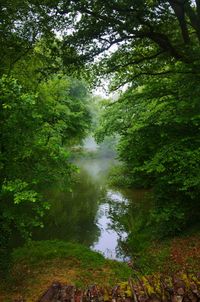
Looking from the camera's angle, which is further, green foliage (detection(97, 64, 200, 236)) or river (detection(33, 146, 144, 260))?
river (detection(33, 146, 144, 260))

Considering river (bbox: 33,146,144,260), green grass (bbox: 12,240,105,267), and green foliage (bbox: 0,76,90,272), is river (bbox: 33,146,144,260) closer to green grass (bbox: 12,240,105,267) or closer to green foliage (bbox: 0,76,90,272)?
green foliage (bbox: 0,76,90,272)

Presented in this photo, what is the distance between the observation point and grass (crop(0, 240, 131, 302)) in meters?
10.4

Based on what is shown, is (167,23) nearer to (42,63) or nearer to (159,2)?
(159,2)

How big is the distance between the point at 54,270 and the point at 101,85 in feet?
29.2

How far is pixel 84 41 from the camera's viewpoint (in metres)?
13.5

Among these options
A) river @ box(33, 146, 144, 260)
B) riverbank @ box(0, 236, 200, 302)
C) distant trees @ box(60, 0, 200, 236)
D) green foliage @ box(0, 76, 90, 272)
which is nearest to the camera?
green foliage @ box(0, 76, 90, 272)

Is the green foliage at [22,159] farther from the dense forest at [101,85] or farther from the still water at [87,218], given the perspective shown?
the still water at [87,218]

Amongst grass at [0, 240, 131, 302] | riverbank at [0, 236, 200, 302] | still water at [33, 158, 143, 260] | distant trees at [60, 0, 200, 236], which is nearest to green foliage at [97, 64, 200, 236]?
distant trees at [60, 0, 200, 236]

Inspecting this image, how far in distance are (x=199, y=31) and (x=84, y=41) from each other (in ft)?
14.4

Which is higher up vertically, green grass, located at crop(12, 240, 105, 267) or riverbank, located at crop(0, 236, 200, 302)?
green grass, located at crop(12, 240, 105, 267)

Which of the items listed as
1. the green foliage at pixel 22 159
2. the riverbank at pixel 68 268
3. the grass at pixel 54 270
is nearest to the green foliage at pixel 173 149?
the riverbank at pixel 68 268

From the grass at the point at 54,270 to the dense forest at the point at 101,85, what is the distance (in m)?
0.70

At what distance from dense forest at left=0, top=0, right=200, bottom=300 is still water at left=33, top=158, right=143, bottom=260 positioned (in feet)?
5.40

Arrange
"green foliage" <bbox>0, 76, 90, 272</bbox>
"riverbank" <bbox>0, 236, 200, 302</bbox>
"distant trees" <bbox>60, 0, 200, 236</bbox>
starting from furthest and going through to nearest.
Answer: "distant trees" <bbox>60, 0, 200, 236</bbox> < "riverbank" <bbox>0, 236, 200, 302</bbox> < "green foliage" <bbox>0, 76, 90, 272</bbox>
